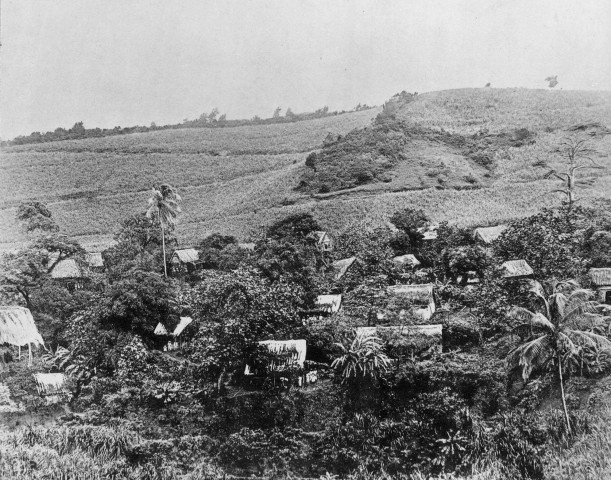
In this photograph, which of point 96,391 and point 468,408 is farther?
point 96,391

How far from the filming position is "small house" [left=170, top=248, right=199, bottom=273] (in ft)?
158

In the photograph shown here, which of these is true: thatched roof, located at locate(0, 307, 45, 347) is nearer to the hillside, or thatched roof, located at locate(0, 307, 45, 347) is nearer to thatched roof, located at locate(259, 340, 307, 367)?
thatched roof, located at locate(259, 340, 307, 367)

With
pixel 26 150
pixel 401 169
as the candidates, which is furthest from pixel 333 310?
pixel 26 150

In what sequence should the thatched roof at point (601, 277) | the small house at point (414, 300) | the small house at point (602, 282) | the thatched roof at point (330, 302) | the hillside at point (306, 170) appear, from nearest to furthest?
the small house at point (414, 300) → the small house at point (602, 282) → the thatched roof at point (601, 277) → the thatched roof at point (330, 302) → the hillside at point (306, 170)

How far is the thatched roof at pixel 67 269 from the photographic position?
43.9 metres

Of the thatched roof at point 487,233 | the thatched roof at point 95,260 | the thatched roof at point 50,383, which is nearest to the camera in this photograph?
the thatched roof at point 50,383

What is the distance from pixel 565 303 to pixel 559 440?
4712 mm

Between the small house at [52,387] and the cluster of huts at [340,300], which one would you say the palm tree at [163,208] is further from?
the small house at [52,387]

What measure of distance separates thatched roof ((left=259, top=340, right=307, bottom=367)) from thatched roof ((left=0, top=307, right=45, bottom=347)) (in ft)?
31.9

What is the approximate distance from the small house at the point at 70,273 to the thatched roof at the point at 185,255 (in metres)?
7.78

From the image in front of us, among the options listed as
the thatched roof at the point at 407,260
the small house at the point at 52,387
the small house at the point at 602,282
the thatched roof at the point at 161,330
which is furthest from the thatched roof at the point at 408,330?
the small house at the point at 52,387

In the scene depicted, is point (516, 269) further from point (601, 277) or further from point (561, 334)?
point (561, 334)

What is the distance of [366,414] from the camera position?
2217 centimetres

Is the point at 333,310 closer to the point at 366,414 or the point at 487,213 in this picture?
the point at 366,414
